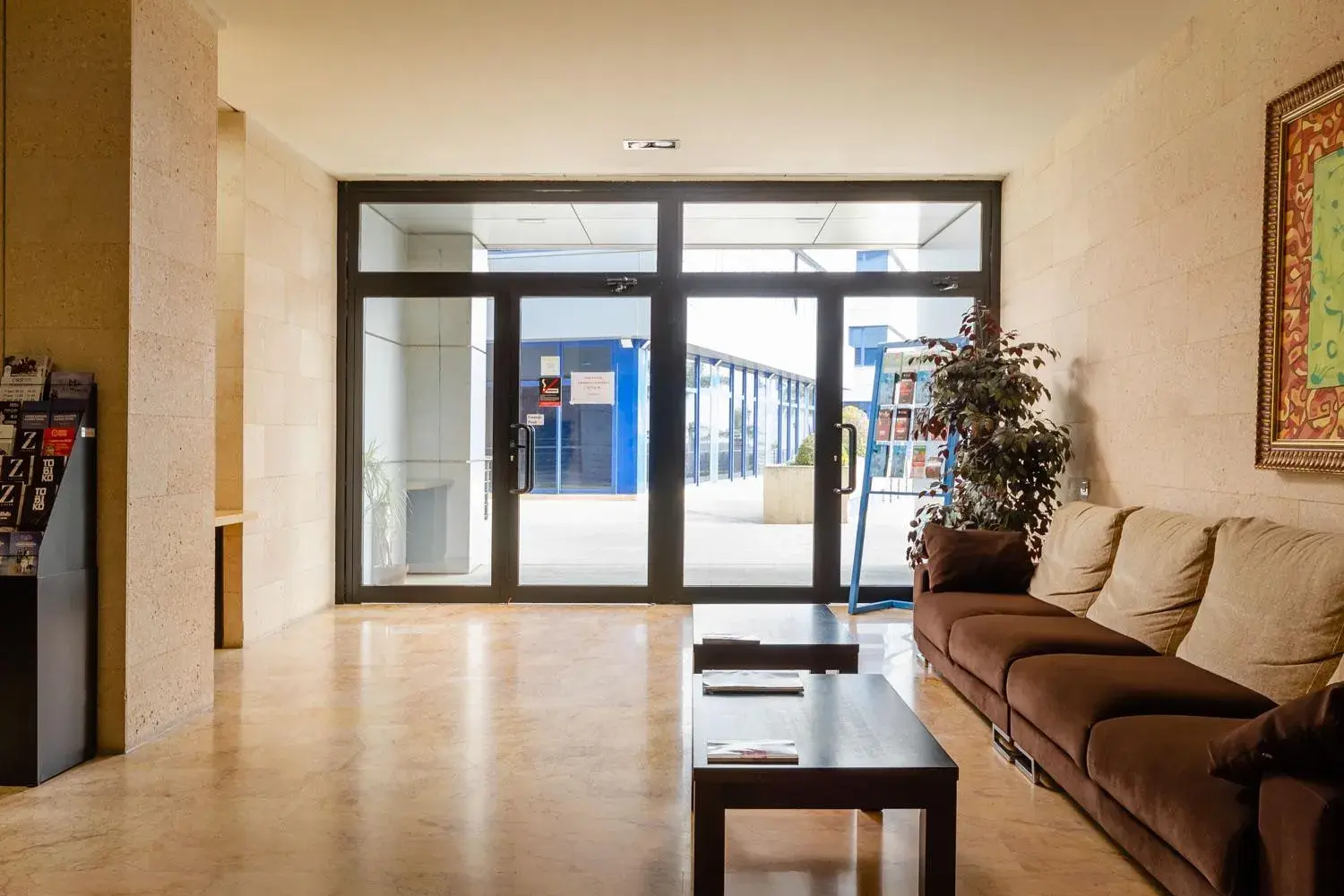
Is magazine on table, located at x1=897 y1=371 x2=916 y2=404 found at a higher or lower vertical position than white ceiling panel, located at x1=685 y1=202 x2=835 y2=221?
lower

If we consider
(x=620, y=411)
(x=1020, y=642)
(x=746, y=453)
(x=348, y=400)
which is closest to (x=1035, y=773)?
(x=1020, y=642)

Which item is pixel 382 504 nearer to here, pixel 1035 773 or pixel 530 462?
pixel 530 462

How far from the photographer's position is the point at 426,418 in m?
6.56

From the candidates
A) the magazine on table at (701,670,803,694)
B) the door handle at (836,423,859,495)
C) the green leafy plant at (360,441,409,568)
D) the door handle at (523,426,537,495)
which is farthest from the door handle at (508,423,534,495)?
the magazine on table at (701,670,803,694)

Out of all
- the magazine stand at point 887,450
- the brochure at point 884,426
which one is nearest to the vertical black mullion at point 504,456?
the magazine stand at point 887,450

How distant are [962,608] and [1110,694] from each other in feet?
4.79

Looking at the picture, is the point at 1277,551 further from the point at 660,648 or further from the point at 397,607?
the point at 397,607

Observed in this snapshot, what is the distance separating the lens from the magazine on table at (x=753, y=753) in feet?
7.23

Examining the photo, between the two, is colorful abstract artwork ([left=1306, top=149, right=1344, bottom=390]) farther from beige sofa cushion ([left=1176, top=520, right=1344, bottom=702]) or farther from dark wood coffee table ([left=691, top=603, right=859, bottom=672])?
dark wood coffee table ([left=691, top=603, right=859, bottom=672])

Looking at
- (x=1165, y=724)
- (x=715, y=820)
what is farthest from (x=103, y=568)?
(x=1165, y=724)

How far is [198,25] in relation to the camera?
12.8 ft

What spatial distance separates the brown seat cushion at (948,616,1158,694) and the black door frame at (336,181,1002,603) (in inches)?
105

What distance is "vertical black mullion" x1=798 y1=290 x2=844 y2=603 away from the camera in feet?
21.3

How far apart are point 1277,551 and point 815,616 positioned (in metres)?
1.84
